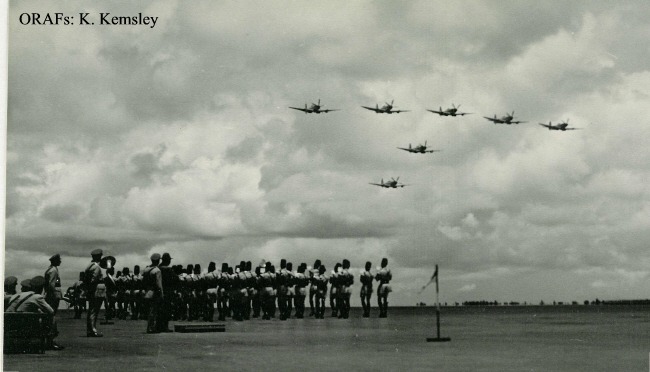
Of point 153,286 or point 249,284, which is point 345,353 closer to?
point 153,286

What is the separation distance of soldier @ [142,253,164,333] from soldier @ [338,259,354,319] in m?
11.3

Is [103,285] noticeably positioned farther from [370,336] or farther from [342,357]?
[342,357]

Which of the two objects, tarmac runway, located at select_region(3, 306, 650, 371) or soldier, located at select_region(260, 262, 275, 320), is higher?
soldier, located at select_region(260, 262, 275, 320)

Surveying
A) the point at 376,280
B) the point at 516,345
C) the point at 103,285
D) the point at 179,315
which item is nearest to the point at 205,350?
the point at 516,345

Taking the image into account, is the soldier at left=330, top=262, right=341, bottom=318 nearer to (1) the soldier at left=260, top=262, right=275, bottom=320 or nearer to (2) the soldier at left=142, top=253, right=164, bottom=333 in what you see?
(1) the soldier at left=260, top=262, right=275, bottom=320

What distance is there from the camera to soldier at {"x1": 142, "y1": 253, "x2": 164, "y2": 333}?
2481 cm

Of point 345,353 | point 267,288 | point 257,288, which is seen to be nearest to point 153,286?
point 345,353

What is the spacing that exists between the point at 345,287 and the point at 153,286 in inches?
499

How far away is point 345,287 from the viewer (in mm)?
36188

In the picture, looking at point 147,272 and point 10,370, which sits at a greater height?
point 147,272

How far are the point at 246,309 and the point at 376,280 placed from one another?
540 cm

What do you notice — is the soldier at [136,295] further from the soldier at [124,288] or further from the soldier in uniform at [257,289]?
the soldier in uniform at [257,289]

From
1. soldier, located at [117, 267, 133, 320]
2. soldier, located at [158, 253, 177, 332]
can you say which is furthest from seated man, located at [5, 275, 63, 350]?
soldier, located at [117, 267, 133, 320]

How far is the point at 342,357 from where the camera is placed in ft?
53.8
